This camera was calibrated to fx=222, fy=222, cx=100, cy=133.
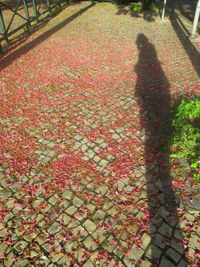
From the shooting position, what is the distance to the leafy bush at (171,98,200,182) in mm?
5320

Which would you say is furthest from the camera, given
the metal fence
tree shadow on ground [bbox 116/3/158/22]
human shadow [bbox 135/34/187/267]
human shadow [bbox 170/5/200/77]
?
tree shadow on ground [bbox 116/3/158/22]

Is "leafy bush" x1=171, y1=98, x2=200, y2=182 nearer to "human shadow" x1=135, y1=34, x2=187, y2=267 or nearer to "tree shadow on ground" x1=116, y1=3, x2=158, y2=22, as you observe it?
"human shadow" x1=135, y1=34, x2=187, y2=267

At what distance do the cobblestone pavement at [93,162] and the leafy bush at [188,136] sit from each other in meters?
0.38

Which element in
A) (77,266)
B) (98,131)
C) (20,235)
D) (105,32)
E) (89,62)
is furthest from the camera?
(105,32)

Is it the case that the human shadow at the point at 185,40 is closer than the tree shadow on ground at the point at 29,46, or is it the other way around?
the human shadow at the point at 185,40

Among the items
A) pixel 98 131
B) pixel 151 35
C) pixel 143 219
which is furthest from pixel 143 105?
pixel 151 35

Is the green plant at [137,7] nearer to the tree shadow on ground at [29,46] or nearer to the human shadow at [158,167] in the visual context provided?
the tree shadow on ground at [29,46]

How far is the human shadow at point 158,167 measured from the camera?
12.8ft

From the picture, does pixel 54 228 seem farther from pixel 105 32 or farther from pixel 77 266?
pixel 105 32

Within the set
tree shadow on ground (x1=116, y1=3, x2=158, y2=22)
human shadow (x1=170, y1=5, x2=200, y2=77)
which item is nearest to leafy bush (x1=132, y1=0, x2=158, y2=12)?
tree shadow on ground (x1=116, y1=3, x2=158, y2=22)

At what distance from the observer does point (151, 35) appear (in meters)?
13.6

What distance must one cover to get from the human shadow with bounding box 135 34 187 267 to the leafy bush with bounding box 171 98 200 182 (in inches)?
12.7

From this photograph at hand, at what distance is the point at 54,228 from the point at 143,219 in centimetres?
172

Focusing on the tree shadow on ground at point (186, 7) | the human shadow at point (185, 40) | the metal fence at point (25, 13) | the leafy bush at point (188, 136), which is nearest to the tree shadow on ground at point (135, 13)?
the human shadow at point (185, 40)
